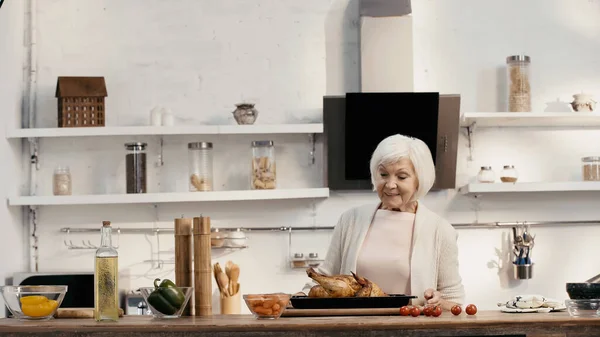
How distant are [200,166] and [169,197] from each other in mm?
253

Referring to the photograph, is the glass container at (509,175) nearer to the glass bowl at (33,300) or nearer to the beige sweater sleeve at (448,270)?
the beige sweater sleeve at (448,270)

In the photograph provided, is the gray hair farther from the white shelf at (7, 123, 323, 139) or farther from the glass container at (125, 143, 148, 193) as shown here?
the glass container at (125, 143, 148, 193)

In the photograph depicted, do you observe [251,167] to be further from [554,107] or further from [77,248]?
[554,107]

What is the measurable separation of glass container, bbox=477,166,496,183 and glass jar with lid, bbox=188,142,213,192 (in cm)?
147

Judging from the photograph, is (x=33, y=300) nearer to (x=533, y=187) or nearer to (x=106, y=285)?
(x=106, y=285)

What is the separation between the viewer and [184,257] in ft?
10.4

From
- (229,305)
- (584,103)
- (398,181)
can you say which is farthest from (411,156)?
(584,103)

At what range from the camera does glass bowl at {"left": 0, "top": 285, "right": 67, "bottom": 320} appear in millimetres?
3025

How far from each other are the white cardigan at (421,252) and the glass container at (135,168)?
Result: 5.36ft

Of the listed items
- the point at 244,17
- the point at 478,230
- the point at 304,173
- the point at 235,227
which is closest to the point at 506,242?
the point at 478,230

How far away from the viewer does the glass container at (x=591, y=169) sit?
17.0 ft

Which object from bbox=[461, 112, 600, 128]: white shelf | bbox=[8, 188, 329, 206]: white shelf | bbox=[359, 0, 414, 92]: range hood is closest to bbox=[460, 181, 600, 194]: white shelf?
bbox=[461, 112, 600, 128]: white shelf

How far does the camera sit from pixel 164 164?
530 centimetres

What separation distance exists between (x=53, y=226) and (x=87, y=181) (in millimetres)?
314
